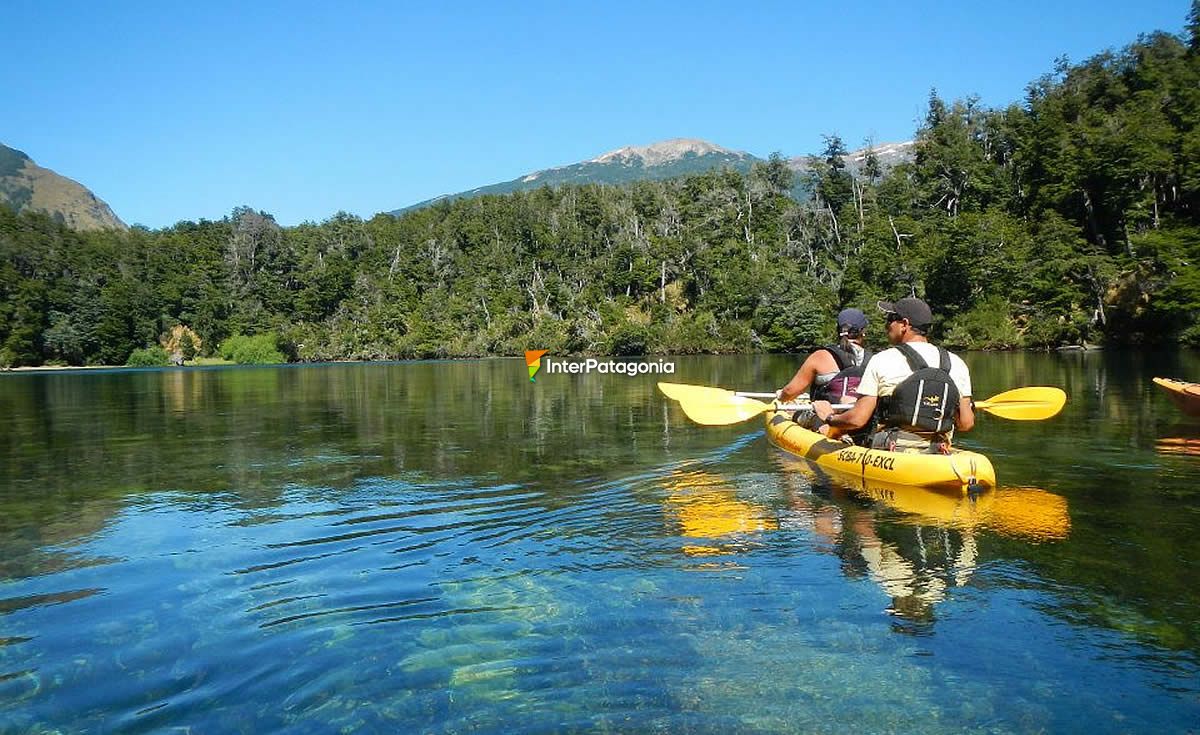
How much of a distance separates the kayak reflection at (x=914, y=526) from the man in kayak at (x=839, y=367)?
1.17m

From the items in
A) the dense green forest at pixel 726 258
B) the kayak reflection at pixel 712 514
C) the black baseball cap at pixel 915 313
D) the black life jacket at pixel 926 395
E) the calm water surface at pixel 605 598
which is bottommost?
the calm water surface at pixel 605 598

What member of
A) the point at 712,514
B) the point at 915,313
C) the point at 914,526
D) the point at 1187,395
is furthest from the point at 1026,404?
the point at 712,514

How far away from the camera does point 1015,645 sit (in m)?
4.55

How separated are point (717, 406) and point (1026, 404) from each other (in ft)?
13.6

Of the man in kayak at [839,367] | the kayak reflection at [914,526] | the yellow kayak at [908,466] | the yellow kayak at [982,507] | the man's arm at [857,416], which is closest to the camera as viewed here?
the kayak reflection at [914,526]

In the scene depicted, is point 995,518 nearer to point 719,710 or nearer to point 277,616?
point 719,710

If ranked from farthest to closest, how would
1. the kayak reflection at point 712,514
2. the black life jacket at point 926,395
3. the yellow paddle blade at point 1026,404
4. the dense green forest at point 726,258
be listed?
the dense green forest at point 726,258, the yellow paddle blade at point 1026,404, the black life jacket at point 926,395, the kayak reflection at point 712,514

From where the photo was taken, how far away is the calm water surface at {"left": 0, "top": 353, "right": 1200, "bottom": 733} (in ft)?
13.1

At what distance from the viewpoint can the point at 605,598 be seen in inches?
219

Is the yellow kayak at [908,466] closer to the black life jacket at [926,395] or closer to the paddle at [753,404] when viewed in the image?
the black life jacket at [926,395]

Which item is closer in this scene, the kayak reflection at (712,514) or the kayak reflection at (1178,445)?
the kayak reflection at (712,514)

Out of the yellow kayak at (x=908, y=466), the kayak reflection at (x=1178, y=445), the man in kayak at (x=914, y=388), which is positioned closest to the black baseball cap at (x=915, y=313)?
the man in kayak at (x=914, y=388)

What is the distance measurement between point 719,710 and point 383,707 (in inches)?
64.0

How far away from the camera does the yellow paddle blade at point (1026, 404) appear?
10758 millimetres
